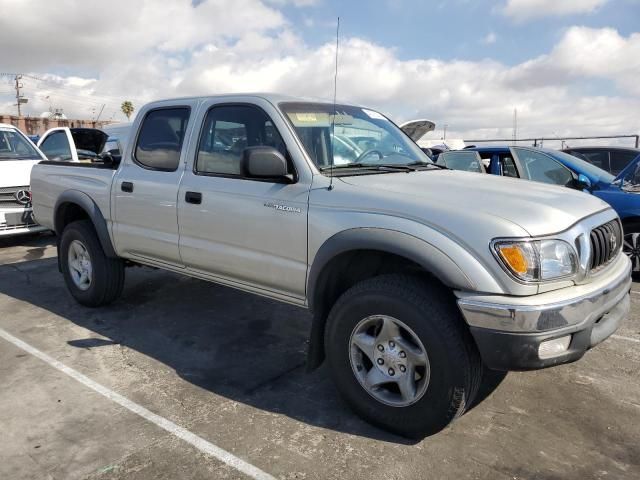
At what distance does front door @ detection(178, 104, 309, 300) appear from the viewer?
3.40 m

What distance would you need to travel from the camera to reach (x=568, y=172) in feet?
22.5

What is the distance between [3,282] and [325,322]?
4.87 metres

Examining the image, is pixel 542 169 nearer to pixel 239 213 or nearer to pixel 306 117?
pixel 306 117

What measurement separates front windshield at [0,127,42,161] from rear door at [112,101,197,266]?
5.12 metres

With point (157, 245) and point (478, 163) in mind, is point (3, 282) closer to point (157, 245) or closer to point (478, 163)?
point (157, 245)

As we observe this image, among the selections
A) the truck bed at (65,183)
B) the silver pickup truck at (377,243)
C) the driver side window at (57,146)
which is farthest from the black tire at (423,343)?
the driver side window at (57,146)

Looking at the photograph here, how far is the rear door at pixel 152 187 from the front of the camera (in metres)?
4.21

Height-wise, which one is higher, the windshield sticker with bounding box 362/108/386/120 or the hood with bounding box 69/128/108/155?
the windshield sticker with bounding box 362/108/386/120

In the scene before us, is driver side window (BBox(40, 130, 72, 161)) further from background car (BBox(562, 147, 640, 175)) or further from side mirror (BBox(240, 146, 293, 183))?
background car (BBox(562, 147, 640, 175))

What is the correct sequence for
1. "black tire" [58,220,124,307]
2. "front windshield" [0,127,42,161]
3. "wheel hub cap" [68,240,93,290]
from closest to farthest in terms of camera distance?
"black tire" [58,220,124,307], "wheel hub cap" [68,240,93,290], "front windshield" [0,127,42,161]

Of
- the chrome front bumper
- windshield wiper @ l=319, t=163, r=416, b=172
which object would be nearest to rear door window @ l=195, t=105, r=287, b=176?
windshield wiper @ l=319, t=163, r=416, b=172

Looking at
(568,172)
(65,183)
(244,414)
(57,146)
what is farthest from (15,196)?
(568,172)

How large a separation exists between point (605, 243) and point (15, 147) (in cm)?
903

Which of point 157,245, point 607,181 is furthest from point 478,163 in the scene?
point 157,245
